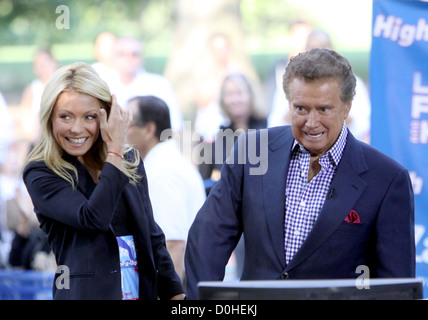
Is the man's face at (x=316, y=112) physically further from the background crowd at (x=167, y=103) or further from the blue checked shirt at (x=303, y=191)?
the background crowd at (x=167, y=103)

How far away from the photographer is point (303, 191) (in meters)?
3.24

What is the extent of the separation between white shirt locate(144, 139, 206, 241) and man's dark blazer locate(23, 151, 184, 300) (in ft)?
6.00

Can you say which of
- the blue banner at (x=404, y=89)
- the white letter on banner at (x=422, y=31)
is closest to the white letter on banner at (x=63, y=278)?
the blue banner at (x=404, y=89)

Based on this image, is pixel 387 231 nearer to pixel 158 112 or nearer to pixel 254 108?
pixel 158 112

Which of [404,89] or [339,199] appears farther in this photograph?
[404,89]

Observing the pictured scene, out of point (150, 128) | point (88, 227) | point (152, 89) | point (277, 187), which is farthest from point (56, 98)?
point (152, 89)

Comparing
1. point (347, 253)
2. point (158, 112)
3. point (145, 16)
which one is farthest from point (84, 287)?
point (145, 16)

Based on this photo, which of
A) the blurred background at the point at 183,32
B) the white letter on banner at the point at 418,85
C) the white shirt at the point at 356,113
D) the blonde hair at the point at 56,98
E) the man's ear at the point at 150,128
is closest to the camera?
the blonde hair at the point at 56,98

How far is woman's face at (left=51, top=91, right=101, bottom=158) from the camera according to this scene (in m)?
3.41

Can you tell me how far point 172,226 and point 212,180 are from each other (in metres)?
1.63

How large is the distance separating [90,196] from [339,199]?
1009 millimetres

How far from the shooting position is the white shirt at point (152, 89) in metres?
8.89

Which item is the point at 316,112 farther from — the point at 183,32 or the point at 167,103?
the point at 183,32

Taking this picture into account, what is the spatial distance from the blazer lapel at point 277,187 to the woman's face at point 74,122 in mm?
775
